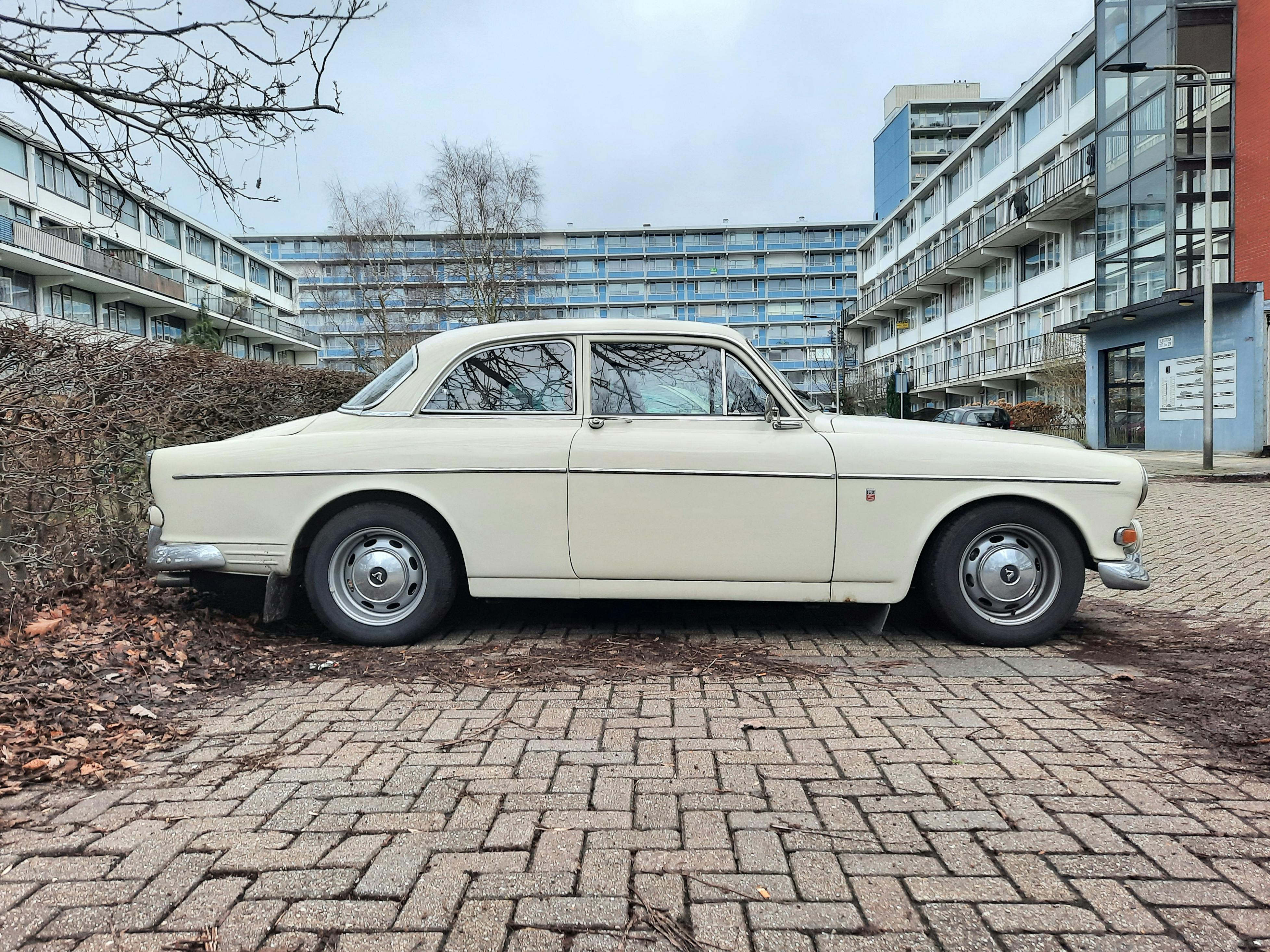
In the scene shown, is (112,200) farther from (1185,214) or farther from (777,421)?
(1185,214)

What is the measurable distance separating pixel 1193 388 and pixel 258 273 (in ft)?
229

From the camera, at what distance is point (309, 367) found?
9.46 metres

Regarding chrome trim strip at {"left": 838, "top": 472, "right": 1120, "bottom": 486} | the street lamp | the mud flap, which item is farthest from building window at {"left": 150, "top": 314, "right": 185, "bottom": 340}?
chrome trim strip at {"left": 838, "top": 472, "right": 1120, "bottom": 486}

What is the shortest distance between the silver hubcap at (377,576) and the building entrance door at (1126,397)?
27.4 metres

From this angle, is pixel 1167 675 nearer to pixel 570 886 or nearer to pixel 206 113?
pixel 570 886

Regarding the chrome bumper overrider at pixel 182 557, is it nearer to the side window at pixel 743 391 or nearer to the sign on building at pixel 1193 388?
the side window at pixel 743 391

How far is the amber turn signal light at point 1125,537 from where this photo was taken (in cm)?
423

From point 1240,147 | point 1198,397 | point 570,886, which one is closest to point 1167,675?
point 570,886

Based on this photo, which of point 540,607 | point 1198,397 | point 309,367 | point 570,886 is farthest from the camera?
point 1198,397

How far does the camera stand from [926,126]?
6356 cm

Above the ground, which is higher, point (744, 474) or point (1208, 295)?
point (1208, 295)

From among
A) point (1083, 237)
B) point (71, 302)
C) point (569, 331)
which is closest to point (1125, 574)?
point (569, 331)

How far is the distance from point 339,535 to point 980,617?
3.41 m

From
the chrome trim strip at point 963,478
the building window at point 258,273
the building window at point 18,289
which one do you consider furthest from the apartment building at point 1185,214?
the building window at point 258,273
